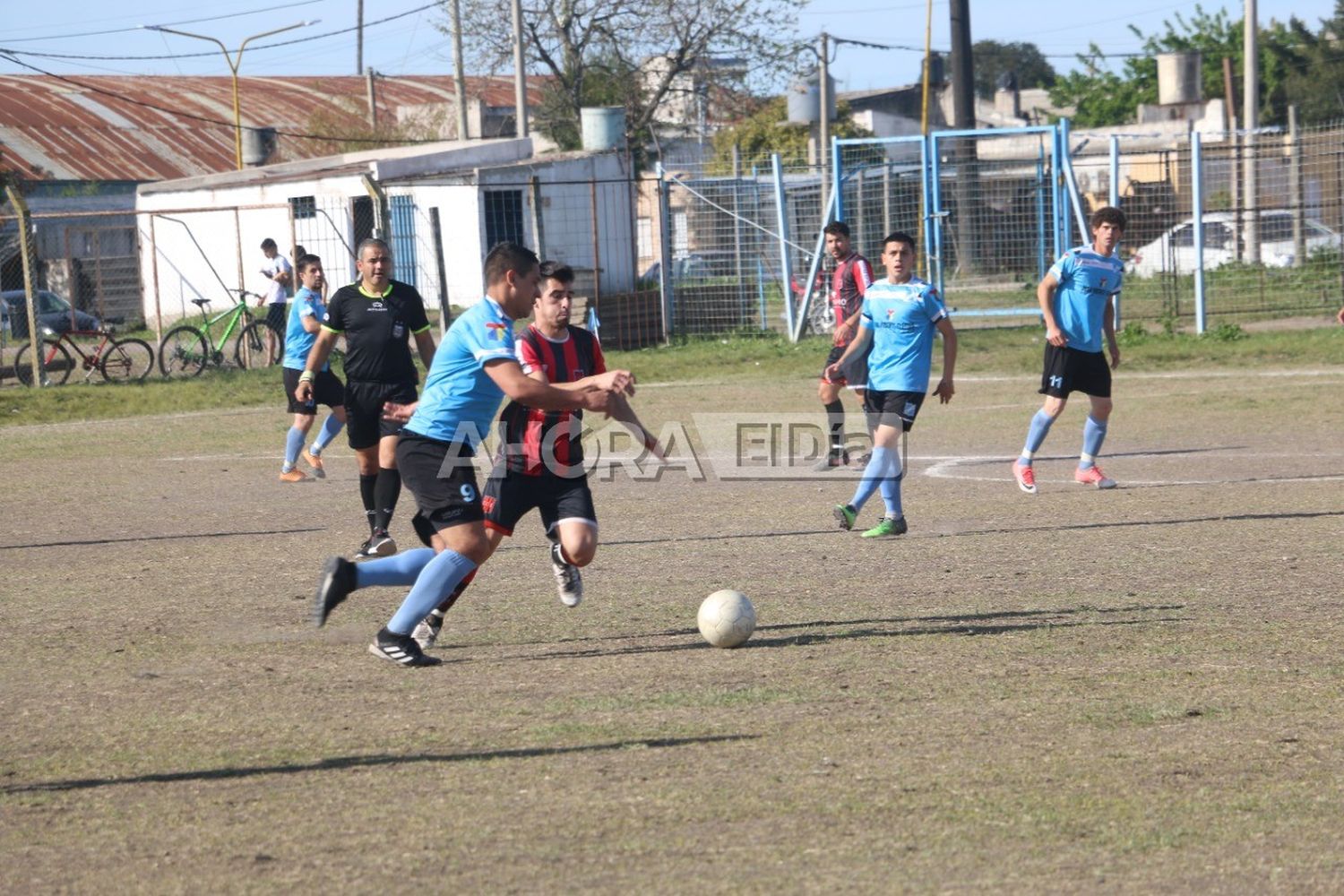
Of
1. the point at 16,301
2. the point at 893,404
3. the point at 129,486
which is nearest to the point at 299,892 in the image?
the point at 893,404

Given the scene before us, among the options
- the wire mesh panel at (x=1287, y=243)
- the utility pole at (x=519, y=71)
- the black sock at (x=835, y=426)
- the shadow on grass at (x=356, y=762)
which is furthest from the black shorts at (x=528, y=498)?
the utility pole at (x=519, y=71)

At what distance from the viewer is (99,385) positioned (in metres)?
20.8

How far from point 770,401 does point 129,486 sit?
7.37 m

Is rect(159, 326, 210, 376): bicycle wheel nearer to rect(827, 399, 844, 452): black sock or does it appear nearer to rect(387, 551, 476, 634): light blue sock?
rect(827, 399, 844, 452): black sock

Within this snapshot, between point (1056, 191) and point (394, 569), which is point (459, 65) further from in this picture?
point (394, 569)

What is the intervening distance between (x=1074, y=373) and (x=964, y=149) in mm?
16096

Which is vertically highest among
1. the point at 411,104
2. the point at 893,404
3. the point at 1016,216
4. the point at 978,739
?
the point at 411,104

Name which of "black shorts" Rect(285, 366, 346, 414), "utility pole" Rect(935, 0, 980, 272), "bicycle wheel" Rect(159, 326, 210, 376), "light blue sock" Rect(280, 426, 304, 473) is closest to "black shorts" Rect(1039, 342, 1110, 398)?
"black shorts" Rect(285, 366, 346, 414)

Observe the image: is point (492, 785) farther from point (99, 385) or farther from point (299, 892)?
point (99, 385)

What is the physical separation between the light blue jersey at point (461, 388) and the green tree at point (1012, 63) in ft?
364

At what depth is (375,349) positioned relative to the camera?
993cm

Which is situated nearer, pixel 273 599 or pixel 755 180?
pixel 273 599

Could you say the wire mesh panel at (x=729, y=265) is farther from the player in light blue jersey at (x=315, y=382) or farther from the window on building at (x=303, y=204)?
the player in light blue jersey at (x=315, y=382)

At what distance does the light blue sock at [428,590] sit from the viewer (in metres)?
6.53
